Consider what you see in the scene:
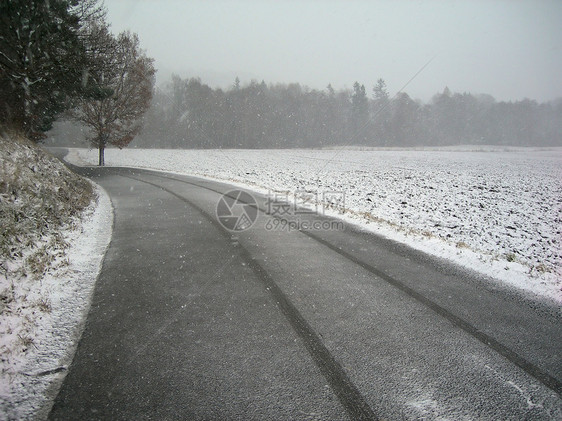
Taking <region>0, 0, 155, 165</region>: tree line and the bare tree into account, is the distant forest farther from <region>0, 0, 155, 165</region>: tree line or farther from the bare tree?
<region>0, 0, 155, 165</region>: tree line

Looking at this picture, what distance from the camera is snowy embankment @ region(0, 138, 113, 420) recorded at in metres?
2.98

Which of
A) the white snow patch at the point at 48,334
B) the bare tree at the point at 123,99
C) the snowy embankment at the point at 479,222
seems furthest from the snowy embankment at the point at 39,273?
the bare tree at the point at 123,99

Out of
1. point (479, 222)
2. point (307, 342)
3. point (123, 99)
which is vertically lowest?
point (307, 342)

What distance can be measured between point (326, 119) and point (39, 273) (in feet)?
300

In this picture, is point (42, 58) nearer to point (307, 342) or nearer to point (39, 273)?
point (39, 273)

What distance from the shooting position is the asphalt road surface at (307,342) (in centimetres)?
267

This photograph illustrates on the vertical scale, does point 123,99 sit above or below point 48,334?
above

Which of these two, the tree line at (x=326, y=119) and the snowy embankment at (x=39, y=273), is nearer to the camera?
the snowy embankment at (x=39, y=273)

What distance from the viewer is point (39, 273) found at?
520cm

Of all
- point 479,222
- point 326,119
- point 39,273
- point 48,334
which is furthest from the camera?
point 326,119

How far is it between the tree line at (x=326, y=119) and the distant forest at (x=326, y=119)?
259 mm

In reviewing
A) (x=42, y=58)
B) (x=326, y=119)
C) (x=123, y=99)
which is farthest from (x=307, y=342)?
(x=326, y=119)

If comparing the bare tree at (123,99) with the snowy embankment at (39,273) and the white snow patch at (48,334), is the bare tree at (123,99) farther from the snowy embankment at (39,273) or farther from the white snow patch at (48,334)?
the white snow patch at (48,334)

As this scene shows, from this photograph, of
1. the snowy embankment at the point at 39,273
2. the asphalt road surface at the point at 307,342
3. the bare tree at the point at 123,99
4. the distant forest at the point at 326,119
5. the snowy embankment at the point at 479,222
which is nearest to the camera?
the asphalt road surface at the point at 307,342
